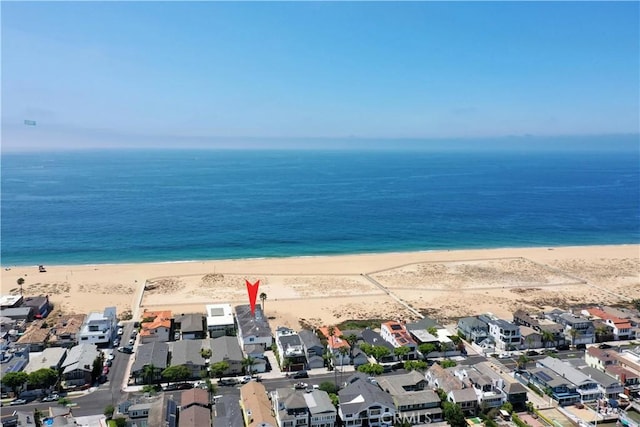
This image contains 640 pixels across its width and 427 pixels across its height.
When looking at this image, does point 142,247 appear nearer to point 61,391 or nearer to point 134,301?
point 134,301

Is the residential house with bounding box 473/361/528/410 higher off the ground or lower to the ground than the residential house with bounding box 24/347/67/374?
higher

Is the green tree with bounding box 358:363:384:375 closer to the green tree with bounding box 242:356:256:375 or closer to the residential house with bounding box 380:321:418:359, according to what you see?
the residential house with bounding box 380:321:418:359

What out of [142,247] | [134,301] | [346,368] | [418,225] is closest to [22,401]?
[134,301]

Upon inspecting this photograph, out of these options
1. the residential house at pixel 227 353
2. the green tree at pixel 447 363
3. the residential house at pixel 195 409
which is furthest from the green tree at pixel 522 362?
the residential house at pixel 195 409

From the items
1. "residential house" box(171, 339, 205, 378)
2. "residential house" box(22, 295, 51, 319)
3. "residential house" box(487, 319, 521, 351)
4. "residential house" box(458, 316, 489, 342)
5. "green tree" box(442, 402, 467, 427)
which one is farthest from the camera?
"residential house" box(22, 295, 51, 319)

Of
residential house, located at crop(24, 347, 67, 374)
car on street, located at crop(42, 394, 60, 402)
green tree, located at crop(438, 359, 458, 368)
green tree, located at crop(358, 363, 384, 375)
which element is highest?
green tree, located at crop(438, 359, 458, 368)

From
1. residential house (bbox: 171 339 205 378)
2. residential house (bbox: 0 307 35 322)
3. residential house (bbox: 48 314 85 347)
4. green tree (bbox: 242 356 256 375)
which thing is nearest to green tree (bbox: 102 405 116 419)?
residential house (bbox: 171 339 205 378)
